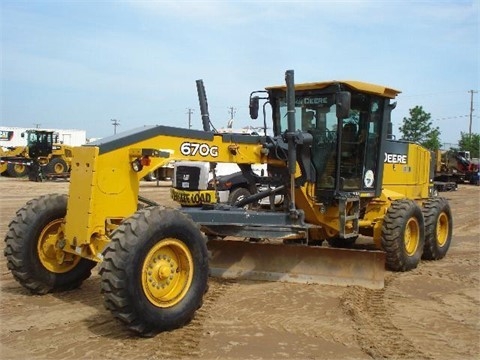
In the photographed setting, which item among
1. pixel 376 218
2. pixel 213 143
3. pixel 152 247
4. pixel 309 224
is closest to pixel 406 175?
pixel 376 218

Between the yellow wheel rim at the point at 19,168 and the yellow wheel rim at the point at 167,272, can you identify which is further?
the yellow wheel rim at the point at 19,168

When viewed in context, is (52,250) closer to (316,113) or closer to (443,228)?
(316,113)

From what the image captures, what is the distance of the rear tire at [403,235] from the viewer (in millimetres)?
7926

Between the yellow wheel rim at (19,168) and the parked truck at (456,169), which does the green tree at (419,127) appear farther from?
the yellow wheel rim at (19,168)

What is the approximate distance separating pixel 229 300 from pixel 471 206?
1743 cm

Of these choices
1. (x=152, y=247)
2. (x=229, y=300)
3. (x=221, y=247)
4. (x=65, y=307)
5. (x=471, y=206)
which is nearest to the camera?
(x=152, y=247)

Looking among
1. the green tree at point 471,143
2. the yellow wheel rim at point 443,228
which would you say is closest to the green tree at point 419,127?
the green tree at point 471,143

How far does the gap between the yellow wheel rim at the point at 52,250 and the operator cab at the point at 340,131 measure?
3.19 metres

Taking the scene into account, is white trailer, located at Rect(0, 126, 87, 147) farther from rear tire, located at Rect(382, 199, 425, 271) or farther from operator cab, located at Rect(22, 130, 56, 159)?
rear tire, located at Rect(382, 199, 425, 271)

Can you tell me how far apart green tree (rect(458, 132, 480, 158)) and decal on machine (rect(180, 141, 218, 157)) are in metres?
59.8

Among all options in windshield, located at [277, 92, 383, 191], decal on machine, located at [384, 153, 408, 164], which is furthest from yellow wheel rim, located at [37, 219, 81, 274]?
decal on machine, located at [384, 153, 408, 164]

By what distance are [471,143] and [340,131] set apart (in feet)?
197

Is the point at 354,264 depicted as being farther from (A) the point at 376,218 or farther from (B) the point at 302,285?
(A) the point at 376,218

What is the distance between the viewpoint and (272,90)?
8.23 m
